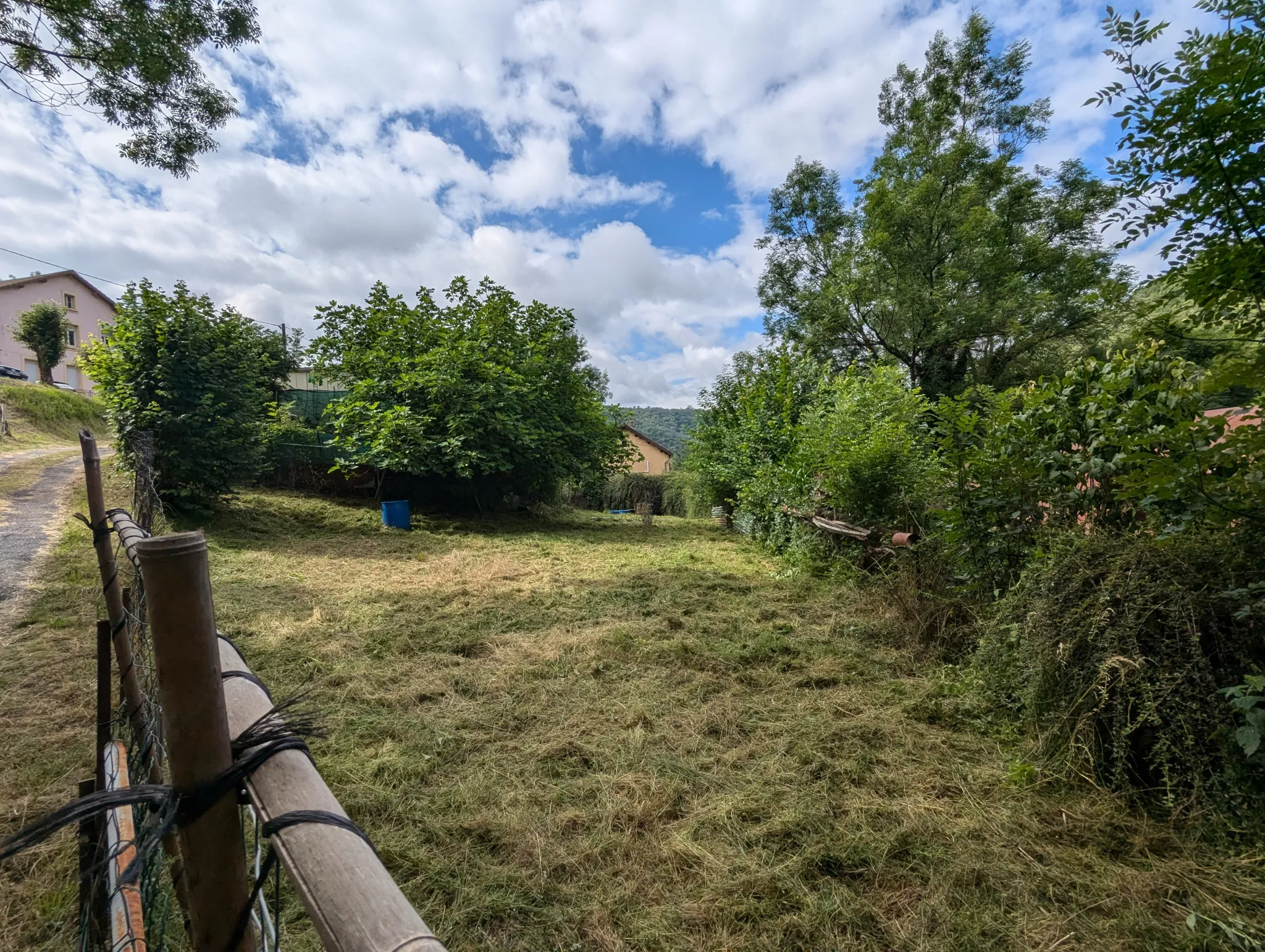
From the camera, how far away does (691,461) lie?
12203 millimetres

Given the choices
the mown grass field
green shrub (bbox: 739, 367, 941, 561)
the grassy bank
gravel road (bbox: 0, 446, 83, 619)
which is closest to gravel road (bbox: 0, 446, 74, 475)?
gravel road (bbox: 0, 446, 83, 619)

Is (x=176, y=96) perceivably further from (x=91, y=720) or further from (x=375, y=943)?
(x=375, y=943)

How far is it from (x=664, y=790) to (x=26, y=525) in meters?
8.46

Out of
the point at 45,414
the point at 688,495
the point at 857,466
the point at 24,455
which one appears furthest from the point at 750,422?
the point at 45,414

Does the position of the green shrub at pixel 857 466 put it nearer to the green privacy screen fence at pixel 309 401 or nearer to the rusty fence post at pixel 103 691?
the rusty fence post at pixel 103 691

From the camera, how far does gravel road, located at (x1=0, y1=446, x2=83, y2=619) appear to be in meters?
4.53

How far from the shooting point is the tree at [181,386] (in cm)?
725

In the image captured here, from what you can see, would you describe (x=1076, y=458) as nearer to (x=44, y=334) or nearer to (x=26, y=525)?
(x=26, y=525)

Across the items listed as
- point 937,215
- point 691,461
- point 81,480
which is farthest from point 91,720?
point 937,215

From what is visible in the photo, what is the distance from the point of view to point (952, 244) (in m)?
14.2

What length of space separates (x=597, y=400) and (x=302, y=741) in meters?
10.9

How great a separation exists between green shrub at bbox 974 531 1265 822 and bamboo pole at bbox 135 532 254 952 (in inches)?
111

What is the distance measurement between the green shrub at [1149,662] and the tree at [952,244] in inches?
503

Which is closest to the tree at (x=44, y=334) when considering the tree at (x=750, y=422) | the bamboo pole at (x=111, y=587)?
the tree at (x=750, y=422)
